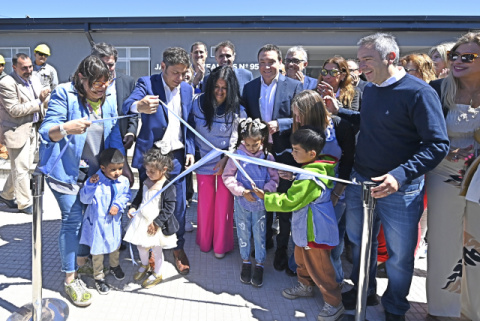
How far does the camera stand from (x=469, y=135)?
2.46 meters

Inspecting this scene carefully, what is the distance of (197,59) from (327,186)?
3.08 meters

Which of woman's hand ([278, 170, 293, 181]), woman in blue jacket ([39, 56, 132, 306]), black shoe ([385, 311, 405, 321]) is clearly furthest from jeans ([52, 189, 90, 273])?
black shoe ([385, 311, 405, 321])

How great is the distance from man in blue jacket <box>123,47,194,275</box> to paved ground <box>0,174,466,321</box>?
0.98 ft

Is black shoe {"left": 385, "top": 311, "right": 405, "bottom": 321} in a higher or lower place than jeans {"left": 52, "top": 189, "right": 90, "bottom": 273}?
lower

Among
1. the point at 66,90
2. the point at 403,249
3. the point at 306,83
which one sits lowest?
the point at 403,249

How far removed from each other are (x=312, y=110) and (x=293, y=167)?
0.60 meters

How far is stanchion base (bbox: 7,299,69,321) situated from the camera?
260cm

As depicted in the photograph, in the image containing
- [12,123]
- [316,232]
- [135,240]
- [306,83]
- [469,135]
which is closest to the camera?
[469,135]

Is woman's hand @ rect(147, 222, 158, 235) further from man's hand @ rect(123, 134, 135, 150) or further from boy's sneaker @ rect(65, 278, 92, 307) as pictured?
man's hand @ rect(123, 134, 135, 150)

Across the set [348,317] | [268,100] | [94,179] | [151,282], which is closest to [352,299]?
[348,317]

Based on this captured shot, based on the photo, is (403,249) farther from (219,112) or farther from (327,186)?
(219,112)

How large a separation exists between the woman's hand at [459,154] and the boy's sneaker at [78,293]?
297 cm

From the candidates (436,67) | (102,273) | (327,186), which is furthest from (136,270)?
(436,67)

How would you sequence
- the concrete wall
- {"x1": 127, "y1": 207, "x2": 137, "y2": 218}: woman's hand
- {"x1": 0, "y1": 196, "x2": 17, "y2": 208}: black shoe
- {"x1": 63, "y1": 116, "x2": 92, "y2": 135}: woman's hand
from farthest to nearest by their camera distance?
1. the concrete wall
2. {"x1": 0, "y1": 196, "x2": 17, "y2": 208}: black shoe
3. {"x1": 127, "y1": 207, "x2": 137, "y2": 218}: woman's hand
4. {"x1": 63, "y1": 116, "x2": 92, "y2": 135}: woman's hand
